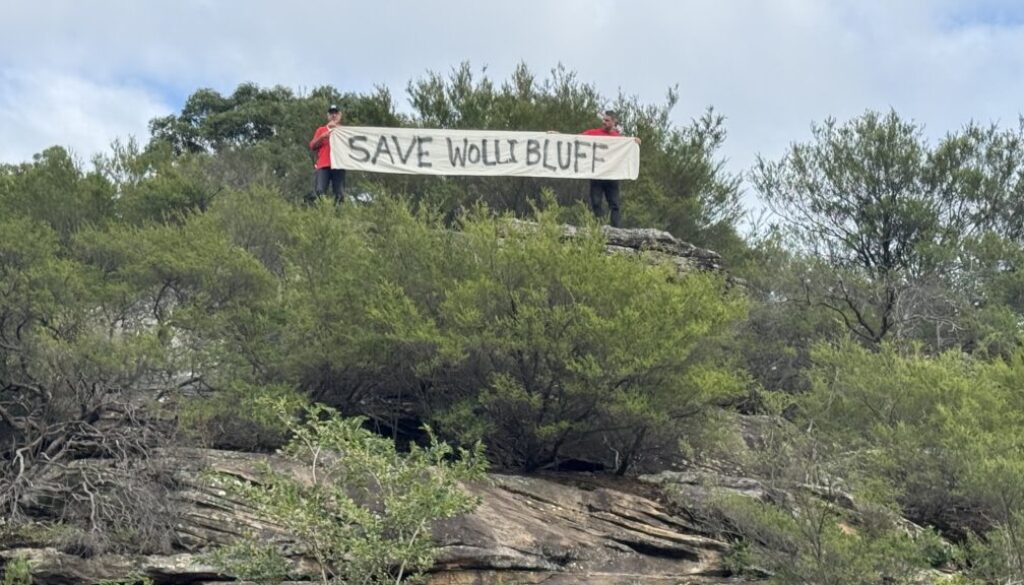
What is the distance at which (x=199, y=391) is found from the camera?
494 inches

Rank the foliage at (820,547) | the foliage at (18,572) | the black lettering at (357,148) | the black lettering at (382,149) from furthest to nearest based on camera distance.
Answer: the black lettering at (382,149)
the black lettering at (357,148)
the foliage at (820,547)
the foliage at (18,572)

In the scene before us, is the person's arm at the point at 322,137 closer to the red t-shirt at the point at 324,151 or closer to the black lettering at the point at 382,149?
→ the red t-shirt at the point at 324,151

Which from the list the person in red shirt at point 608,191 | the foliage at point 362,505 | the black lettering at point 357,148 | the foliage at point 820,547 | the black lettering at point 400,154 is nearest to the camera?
the foliage at point 362,505

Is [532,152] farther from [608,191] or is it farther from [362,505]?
[362,505]

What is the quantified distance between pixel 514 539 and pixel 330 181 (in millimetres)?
8288

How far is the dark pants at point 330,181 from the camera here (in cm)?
1728

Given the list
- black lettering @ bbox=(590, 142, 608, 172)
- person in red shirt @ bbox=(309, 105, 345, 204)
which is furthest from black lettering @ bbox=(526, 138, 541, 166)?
person in red shirt @ bbox=(309, 105, 345, 204)

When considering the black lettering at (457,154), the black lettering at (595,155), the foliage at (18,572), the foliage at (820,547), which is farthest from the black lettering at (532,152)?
the foliage at (18,572)

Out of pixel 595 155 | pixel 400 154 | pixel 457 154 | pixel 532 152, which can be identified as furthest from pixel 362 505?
pixel 595 155

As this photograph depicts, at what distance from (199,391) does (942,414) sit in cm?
743

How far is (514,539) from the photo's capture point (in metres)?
10.8

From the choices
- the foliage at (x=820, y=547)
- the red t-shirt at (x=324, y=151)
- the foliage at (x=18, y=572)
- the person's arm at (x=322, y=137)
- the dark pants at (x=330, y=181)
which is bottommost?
the foliage at (x=18, y=572)

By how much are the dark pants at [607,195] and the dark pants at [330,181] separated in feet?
12.3

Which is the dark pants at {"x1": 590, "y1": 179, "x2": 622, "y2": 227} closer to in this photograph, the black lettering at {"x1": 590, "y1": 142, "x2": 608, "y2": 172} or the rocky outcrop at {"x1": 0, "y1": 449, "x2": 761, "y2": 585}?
the black lettering at {"x1": 590, "y1": 142, "x2": 608, "y2": 172}
